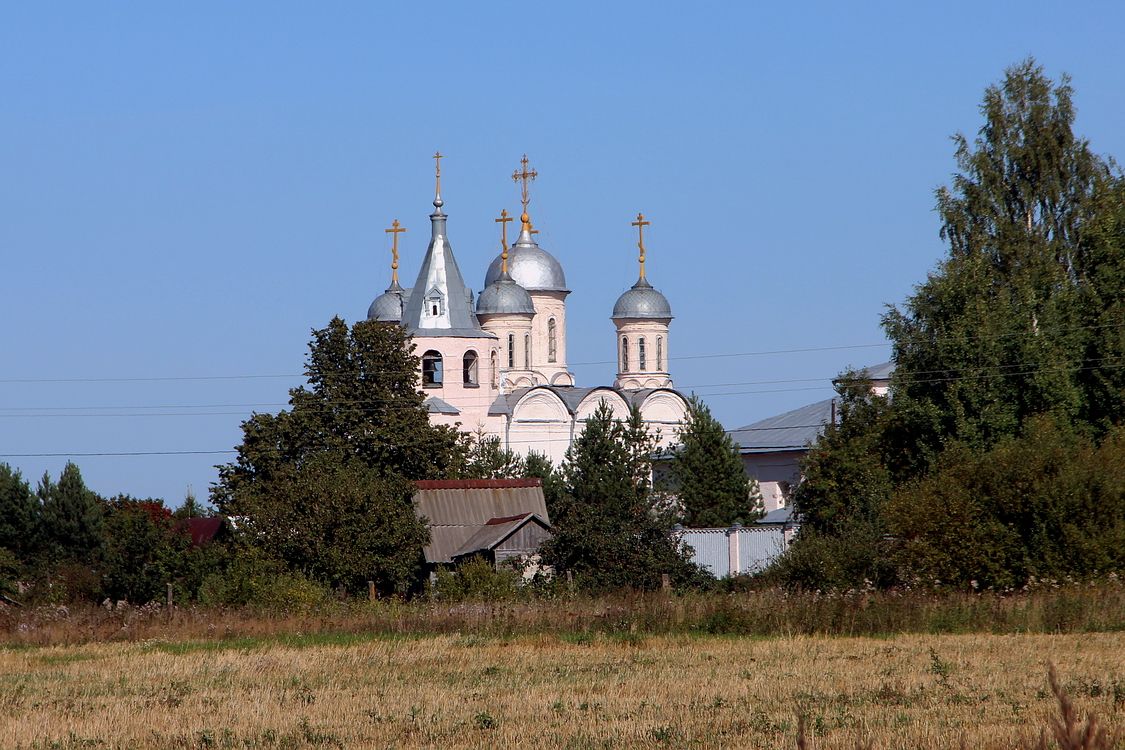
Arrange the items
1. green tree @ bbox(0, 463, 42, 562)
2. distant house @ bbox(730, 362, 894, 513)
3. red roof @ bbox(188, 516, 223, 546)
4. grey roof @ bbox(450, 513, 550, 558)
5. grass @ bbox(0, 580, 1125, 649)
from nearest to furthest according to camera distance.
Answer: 1. grass @ bbox(0, 580, 1125, 649)
2. grey roof @ bbox(450, 513, 550, 558)
3. red roof @ bbox(188, 516, 223, 546)
4. green tree @ bbox(0, 463, 42, 562)
5. distant house @ bbox(730, 362, 894, 513)

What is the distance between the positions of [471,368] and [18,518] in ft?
79.3

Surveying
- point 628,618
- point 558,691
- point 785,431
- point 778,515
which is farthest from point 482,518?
point 785,431

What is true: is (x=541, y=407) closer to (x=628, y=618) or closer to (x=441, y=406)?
(x=441, y=406)

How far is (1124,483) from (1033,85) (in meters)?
16.5

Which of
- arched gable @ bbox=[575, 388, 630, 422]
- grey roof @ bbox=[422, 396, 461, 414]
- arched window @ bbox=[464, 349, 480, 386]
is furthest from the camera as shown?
arched gable @ bbox=[575, 388, 630, 422]

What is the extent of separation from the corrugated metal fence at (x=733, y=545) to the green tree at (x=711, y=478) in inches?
329

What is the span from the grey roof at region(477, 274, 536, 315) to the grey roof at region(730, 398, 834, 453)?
1262 cm

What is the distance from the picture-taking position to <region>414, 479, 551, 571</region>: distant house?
33938 millimetres

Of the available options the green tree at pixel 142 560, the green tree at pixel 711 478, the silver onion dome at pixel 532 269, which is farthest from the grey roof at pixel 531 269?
the green tree at pixel 142 560

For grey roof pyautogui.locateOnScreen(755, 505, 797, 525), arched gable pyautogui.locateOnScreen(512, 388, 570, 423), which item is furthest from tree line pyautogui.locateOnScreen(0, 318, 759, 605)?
arched gable pyautogui.locateOnScreen(512, 388, 570, 423)

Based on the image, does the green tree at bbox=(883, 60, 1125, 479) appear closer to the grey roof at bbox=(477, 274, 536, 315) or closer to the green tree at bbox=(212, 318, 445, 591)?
the green tree at bbox=(212, 318, 445, 591)

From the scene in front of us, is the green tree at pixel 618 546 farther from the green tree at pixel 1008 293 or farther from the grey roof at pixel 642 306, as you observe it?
the grey roof at pixel 642 306

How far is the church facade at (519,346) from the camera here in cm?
6581

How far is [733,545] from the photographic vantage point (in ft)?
127
